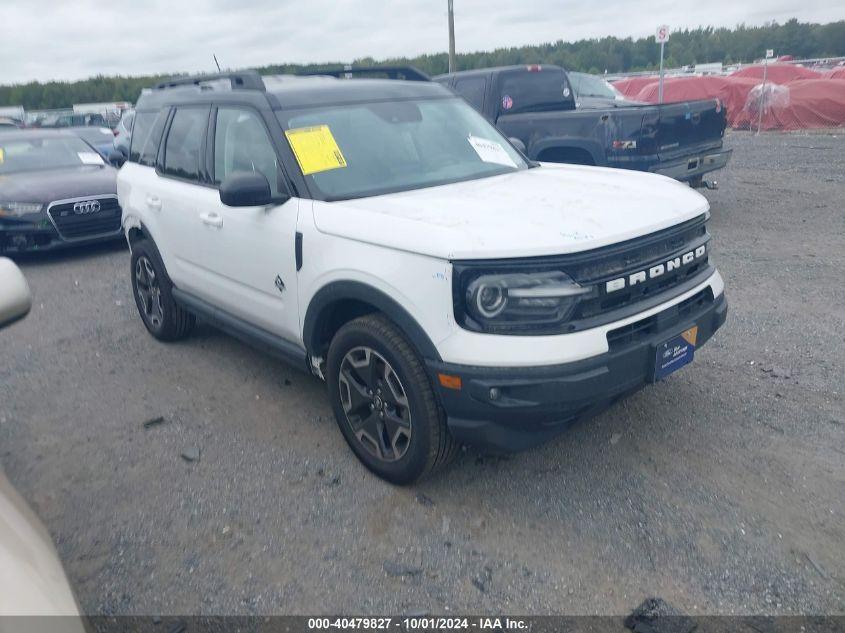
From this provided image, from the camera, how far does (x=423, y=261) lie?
298cm

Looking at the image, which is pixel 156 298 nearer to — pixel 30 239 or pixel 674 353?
pixel 674 353

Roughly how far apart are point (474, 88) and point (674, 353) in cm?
692

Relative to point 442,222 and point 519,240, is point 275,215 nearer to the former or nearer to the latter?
point 442,222

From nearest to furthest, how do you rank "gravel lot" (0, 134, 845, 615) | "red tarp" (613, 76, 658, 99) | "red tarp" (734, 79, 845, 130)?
"gravel lot" (0, 134, 845, 615), "red tarp" (734, 79, 845, 130), "red tarp" (613, 76, 658, 99)

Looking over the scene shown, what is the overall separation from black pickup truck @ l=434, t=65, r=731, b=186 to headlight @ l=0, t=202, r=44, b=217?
547 cm

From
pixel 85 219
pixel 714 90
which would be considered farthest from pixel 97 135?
pixel 714 90

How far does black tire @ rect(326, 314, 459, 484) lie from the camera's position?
313 cm

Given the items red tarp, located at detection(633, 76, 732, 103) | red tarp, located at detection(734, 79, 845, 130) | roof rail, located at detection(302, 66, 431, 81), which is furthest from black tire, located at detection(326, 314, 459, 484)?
red tarp, located at detection(633, 76, 732, 103)

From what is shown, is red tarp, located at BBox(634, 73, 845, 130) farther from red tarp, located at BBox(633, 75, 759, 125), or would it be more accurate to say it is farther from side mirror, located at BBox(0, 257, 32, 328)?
side mirror, located at BBox(0, 257, 32, 328)

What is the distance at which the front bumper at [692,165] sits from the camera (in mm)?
7965

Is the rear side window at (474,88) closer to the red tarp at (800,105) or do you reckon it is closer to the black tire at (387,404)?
the black tire at (387,404)

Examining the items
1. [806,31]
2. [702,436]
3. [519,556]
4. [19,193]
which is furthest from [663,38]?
[806,31]

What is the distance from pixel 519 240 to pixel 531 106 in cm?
706

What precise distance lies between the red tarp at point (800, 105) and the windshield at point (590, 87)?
9594mm
